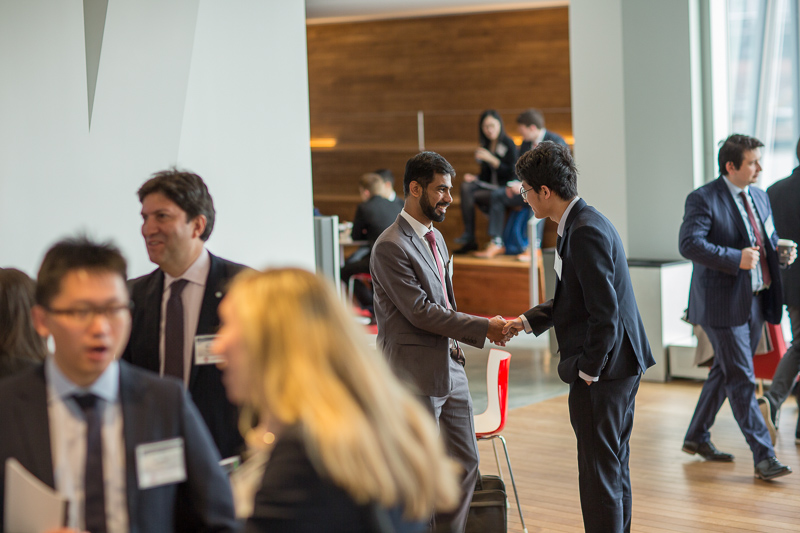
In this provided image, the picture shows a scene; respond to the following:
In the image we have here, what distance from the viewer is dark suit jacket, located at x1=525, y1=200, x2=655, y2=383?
3195 mm

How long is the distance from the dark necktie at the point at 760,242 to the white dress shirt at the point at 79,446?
13.3 ft

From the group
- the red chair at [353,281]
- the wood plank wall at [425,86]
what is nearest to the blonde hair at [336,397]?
the red chair at [353,281]

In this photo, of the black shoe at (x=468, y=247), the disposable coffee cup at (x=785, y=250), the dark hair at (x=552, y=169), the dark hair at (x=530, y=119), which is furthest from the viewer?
the black shoe at (x=468, y=247)

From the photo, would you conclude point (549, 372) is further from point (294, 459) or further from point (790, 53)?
point (294, 459)

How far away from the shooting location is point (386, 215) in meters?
9.45

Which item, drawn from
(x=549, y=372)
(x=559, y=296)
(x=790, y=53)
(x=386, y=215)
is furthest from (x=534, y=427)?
(x=790, y=53)

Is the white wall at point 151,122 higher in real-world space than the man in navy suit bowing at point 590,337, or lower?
higher

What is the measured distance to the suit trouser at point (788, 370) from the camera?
5348 mm

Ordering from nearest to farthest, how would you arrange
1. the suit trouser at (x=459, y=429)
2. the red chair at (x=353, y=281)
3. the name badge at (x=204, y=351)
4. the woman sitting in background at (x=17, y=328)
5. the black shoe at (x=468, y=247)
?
1. the woman sitting in background at (x=17, y=328)
2. the name badge at (x=204, y=351)
3. the suit trouser at (x=459, y=429)
4. the red chair at (x=353, y=281)
5. the black shoe at (x=468, y=247)

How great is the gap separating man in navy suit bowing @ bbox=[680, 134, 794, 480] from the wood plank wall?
21.5 feet

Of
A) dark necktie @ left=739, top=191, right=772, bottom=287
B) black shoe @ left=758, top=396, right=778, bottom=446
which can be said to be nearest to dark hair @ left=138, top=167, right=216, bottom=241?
dark necktie @ left=739, top=191, right=772, bottom=287

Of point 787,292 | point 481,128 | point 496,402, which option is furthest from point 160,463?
point 481,128

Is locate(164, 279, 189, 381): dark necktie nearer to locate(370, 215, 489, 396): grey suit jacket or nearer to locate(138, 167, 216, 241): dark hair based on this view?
locate(138, 167, 216, 241): dark hair

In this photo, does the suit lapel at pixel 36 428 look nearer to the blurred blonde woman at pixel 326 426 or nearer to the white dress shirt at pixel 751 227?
the blurred blonde woman at pixel 326 426
